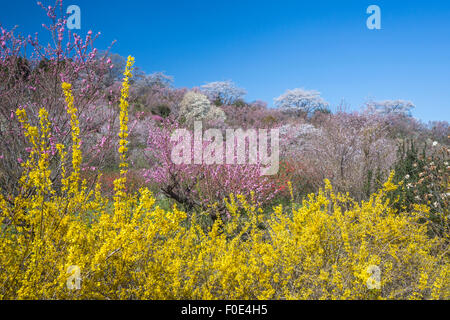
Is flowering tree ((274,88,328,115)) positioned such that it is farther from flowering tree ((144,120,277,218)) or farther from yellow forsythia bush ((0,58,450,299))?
yellow forsythia bush ((0,58,450,299))

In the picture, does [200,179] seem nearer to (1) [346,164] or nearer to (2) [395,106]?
(1) [346,164]

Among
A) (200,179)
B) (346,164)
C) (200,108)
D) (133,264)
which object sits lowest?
(133,264)

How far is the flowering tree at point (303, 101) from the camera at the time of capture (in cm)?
2787

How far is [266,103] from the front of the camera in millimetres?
29719

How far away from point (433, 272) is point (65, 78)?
5.17 meters

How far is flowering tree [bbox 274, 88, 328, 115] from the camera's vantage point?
1097 inches

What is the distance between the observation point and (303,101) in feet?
92.5
